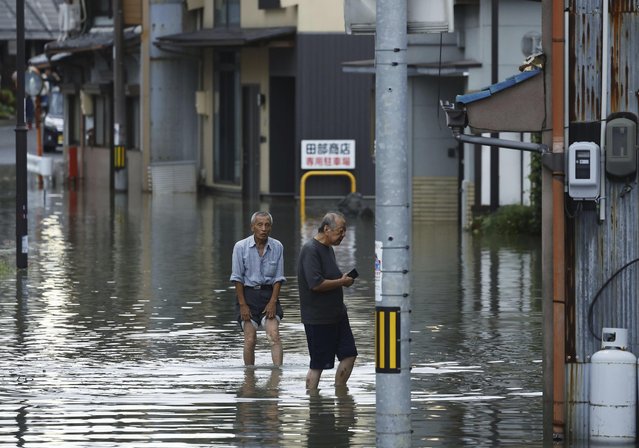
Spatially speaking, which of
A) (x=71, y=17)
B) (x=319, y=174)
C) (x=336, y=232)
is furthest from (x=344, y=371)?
(x=71, y=17)

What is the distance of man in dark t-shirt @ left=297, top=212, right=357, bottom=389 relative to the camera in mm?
12938

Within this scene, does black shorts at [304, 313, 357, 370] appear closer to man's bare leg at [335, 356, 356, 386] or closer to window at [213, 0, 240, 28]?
man's bare leg at [335, 356, 356, 386]

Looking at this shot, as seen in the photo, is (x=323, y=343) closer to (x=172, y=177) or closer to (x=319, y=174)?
(x=319, y=174)

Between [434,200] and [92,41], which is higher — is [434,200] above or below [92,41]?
below

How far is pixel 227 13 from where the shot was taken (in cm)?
4072

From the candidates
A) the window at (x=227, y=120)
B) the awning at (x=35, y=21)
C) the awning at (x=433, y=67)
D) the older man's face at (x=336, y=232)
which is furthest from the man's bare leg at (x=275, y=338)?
the awning at (x=35, y=21)

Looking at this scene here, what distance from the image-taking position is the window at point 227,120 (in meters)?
41.2

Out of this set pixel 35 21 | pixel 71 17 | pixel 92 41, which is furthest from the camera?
pixel 35 21

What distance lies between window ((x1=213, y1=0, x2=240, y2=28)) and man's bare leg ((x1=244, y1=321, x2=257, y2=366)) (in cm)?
2642

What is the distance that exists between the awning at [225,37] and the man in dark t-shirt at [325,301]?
2433cm

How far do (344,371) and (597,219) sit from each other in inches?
128

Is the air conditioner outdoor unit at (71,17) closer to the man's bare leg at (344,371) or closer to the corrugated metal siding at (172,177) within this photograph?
the corrugated metal siding at (172,177)

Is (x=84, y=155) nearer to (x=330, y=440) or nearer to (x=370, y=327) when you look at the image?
(x=370, y=327)

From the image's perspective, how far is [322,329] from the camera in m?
13.1
